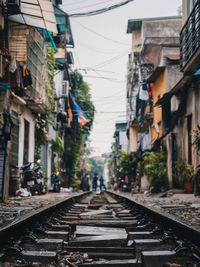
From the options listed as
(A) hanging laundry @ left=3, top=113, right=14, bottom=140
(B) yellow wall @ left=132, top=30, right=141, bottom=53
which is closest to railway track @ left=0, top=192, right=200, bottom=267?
(A) hanging laundry @ left=3, top=113, right=14, bottom=140

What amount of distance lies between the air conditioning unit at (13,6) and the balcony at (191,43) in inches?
215

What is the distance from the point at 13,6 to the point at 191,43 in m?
6.17

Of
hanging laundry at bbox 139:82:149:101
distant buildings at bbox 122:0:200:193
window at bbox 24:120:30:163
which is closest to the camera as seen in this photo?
distant buildings at bbox 122:0:200:193

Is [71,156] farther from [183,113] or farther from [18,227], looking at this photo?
[18,227]

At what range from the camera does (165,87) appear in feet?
62.5

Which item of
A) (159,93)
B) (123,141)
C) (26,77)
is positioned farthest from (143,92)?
(123,141)

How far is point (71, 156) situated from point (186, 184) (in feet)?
65.2

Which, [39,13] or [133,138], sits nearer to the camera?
[39,13]

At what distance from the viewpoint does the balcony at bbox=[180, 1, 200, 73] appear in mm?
11578

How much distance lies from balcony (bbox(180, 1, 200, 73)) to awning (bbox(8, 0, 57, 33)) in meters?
4.58

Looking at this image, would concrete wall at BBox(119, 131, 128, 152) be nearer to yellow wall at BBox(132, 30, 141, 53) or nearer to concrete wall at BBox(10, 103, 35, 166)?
yellow wall at BBox(132, 30, 141, 53)

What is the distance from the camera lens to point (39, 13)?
31.9 ft

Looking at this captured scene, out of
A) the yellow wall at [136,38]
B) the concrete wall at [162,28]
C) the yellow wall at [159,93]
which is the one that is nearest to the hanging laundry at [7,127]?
the yellow wall at [159,93]

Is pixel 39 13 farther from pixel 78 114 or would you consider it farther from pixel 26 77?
pixel 78 114
